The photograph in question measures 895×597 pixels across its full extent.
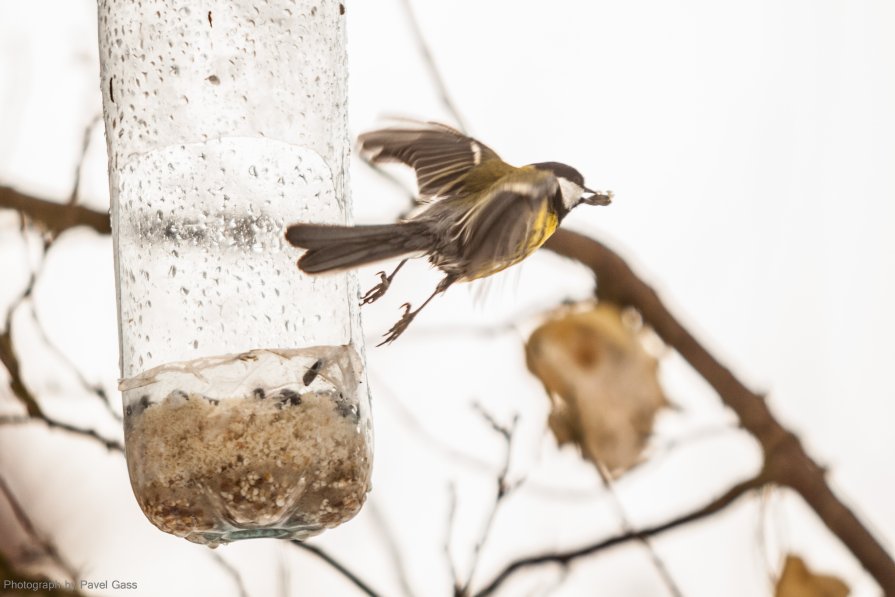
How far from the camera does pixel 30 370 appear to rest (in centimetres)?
153

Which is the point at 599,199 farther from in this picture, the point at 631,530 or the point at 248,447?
the point at 631,530

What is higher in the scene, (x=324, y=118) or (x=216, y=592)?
(x=324, y=118)

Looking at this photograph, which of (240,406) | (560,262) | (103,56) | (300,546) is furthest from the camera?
(560,262)

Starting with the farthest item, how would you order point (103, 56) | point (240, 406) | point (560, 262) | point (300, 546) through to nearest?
point (560, 262), point (300, 546), point (103, 56), point (240, 406)

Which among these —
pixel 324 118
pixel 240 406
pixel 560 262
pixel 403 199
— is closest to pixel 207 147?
pixel 324 118

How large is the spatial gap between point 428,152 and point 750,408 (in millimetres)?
811

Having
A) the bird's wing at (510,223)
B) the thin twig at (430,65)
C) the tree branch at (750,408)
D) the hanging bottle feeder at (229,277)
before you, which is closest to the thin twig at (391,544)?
the tree branch at (750,408)

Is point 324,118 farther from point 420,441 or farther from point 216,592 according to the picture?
point 216,592

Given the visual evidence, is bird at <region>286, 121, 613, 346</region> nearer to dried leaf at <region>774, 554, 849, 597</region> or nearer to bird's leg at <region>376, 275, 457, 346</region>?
bird's leg at <region>376, 275, 457, 346</region>

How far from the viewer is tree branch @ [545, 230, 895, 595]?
148cm

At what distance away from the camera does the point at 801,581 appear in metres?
1.58

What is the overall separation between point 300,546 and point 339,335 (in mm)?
631

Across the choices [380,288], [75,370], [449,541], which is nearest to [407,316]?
[380,288]

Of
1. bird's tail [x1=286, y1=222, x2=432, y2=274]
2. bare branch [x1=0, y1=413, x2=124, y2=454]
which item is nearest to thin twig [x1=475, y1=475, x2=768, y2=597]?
bare branch [x1=0, y1=413, x2=124, y2=454]
